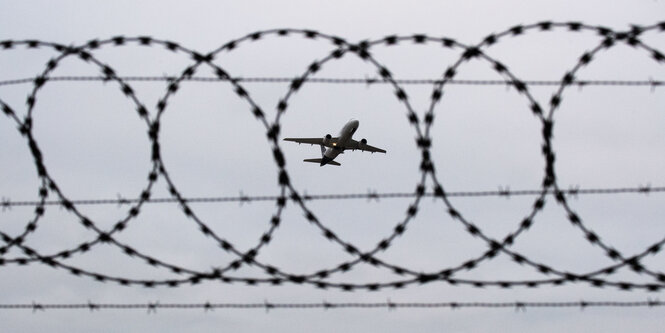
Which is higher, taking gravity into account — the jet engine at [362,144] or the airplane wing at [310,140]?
the airplane wing at [310,140]

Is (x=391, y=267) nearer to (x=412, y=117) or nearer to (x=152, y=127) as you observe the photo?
(x=412, y=117)

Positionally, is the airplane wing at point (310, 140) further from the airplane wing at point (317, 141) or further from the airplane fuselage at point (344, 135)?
the airplane fuselage at point (344, 135)

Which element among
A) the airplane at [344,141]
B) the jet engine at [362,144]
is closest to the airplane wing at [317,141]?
the airplane at [344,141]

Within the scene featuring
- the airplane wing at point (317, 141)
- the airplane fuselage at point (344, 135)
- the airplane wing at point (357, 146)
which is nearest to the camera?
the airplane fuselage at point (344, 135)

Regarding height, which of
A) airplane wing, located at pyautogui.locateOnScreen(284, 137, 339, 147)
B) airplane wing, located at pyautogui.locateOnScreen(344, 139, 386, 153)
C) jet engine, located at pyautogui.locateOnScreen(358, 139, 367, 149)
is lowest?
jet engine, located at pyautogui.locateOnScreen(358, 139, 367, 149)

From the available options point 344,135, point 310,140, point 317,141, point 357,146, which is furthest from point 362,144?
point 310,140

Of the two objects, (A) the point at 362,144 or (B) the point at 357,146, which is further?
(B) the point at 357,146

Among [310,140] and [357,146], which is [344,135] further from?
[310,140]

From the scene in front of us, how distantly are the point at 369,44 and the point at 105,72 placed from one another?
421cm

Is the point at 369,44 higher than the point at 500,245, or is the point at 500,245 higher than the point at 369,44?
the point at 369,44

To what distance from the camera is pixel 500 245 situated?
15.2 meters

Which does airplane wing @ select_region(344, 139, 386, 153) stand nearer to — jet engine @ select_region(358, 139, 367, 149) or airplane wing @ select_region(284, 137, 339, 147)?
jet engine @ select_region(358, 139, 367, 149)

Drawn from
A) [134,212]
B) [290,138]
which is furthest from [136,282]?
[290,138]

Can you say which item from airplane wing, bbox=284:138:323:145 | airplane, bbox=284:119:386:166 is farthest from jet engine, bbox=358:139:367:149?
airplane wing, bbox=284:138:323:145
